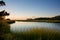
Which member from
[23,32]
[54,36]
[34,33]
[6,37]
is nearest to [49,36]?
[54,36]

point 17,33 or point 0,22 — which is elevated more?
point 0,22

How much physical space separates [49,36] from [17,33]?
7.89ft

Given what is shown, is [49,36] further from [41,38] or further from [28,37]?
[28,37]

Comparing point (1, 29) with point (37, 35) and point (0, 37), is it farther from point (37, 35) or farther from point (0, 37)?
point (37, 35)

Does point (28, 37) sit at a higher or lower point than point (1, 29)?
lower

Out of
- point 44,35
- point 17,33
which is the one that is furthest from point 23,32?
point 44,35

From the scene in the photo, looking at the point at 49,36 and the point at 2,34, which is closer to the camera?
the point at 2,34

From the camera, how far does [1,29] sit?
10.7 m

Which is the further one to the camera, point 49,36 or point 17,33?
point 17,33

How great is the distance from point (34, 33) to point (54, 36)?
143cm

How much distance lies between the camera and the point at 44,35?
37.7ft

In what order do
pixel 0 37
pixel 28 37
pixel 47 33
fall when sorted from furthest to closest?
pixel 47 33 < pixel 28 37 < pixel 0 37

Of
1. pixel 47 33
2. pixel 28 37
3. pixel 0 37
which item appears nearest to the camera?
pixel 0 37

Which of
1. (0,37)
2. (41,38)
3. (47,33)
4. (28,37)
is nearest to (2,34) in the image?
(0,37)
